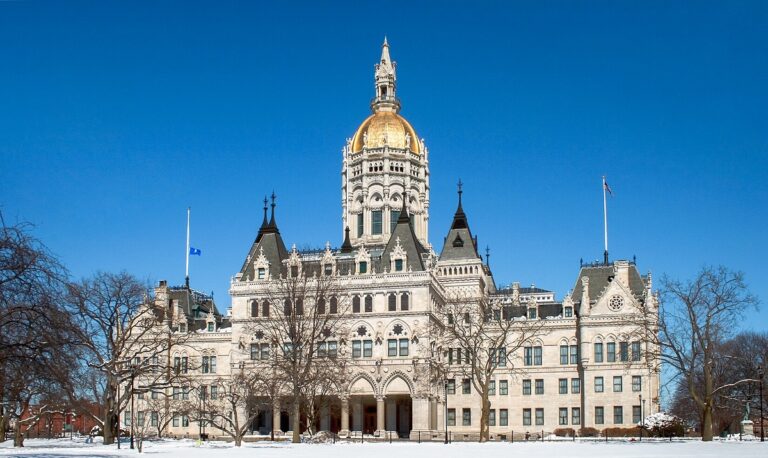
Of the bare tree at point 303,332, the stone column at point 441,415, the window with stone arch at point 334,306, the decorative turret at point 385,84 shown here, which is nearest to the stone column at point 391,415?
the stone column at point 441,415

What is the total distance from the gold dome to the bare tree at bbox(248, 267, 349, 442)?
30.1 metres

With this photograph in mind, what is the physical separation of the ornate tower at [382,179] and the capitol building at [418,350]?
1322cm

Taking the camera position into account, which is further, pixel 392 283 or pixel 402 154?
pixel 402 154

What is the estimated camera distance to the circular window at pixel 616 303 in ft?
308

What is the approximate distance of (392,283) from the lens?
94.4 meters

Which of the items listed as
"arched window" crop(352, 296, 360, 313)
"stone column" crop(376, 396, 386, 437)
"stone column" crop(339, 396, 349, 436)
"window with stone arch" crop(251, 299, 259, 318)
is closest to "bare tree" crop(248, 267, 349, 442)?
"arched window" crop(352, 296, 360, 313)

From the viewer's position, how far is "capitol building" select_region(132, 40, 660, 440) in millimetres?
92688

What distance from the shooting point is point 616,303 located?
94.0 meters

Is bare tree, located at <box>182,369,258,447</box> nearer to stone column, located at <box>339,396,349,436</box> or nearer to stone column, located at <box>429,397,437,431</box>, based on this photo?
stone column, located at <box>339,396,349,436</box>

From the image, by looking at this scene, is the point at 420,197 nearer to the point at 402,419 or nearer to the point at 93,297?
the point at 402,419

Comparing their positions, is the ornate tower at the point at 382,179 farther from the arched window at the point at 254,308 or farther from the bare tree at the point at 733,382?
the bare tree at the point at 733,382

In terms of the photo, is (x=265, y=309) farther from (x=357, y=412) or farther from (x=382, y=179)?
(x=382, y=179)

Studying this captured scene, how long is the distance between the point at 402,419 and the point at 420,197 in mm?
33161

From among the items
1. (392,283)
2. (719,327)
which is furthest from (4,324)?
(392,283)
